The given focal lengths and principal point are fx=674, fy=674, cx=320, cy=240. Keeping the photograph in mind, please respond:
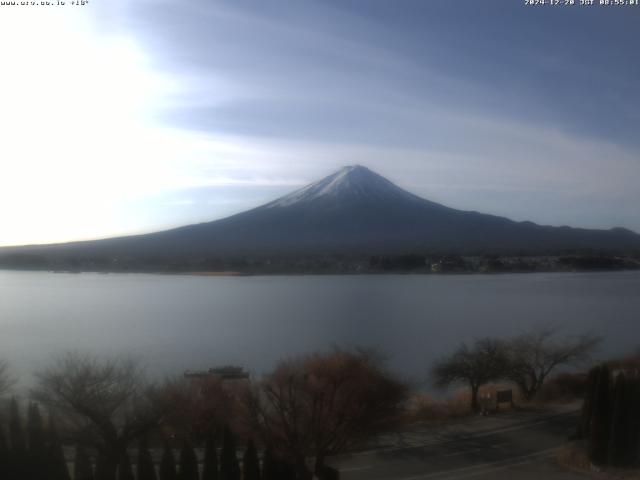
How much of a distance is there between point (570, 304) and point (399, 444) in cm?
693

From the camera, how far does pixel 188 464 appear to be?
402 cm

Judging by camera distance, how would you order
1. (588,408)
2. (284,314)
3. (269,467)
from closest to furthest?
(269,467)
(588,408)
(284,314)

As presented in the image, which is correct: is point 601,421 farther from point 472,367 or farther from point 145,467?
point 145,467

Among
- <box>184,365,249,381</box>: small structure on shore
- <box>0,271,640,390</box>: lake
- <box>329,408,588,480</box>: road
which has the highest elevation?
<box>0,271,640,390</box>: lake

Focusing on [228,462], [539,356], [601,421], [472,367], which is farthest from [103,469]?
[539,356]

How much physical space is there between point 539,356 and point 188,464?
494 cm

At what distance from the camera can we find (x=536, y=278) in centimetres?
1488

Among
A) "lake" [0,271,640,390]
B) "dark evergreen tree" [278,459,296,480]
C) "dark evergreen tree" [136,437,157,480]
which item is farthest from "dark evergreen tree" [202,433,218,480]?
"lake" [0,271,640,390]

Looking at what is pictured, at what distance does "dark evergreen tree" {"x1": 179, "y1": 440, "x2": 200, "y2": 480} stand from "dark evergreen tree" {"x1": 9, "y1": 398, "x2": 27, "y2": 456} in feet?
3.04

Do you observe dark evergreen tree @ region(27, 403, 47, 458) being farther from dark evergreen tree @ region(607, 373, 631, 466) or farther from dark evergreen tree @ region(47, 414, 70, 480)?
dark evergreen tree @ region(607, 373, 631, 466)

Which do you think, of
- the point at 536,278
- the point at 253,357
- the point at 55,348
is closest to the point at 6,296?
the point at 55,348

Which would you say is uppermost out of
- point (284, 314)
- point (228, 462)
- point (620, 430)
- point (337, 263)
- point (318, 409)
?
point (337, 263)

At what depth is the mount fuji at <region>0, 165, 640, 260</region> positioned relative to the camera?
50.4ft

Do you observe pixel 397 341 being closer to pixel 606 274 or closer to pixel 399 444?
pixel 399 444
